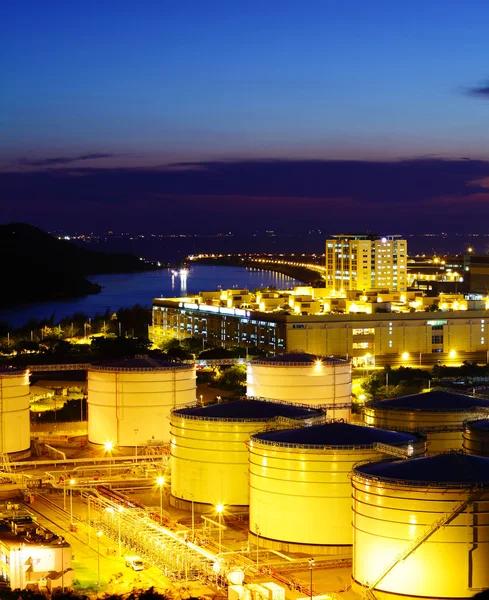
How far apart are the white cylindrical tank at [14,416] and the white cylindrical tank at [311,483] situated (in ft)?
30.3

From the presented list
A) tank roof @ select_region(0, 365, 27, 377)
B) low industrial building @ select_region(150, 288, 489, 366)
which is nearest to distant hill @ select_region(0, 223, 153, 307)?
low industrial building @ select_region(150, 288, 489, 366)

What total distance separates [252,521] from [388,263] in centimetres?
5988

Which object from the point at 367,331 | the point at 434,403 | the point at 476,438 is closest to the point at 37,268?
the point at 367,331

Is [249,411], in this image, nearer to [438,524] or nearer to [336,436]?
[336,436]

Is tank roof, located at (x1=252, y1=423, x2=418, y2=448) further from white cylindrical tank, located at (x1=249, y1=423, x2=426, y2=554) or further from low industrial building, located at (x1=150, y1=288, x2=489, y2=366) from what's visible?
low industrial building, located at (x1=150, y1=288, x2=489, y2=366)

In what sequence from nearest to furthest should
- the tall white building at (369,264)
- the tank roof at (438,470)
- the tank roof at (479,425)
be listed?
1. the tank roof at (438,470)
2. the tank roof at (479,425)
3. the tall white building at (369,264)

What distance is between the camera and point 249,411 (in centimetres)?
2245

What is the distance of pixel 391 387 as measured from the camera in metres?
37.2

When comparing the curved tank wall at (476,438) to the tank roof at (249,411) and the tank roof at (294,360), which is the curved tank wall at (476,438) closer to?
the tank roof at (249,411)

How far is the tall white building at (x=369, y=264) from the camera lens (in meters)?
78.6

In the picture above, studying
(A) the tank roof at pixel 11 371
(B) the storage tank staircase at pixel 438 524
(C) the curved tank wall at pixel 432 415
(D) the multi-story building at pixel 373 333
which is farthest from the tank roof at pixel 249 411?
(D) the multi-story building at pixel 373 333

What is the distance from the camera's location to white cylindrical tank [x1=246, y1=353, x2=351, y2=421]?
27.2m

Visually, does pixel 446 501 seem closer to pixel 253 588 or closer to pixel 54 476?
pixel 253 588

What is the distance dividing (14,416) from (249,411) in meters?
7.30
